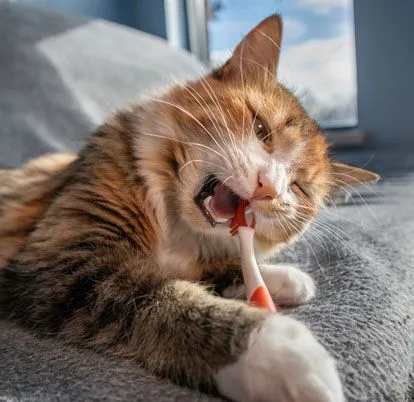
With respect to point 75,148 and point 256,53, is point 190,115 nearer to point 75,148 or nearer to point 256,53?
point 256,53

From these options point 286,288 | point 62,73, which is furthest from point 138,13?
point 286,288

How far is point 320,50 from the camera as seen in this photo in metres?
3.68

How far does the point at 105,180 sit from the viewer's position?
1071mm

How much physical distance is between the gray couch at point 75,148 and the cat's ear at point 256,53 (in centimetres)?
41

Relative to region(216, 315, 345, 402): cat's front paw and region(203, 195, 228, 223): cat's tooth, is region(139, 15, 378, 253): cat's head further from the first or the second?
region(216, 315, 345, 402): cat's front paw

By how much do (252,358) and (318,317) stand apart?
10.2 inches

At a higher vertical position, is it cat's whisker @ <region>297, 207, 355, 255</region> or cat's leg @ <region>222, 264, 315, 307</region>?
cat's whisker @ <region>297, 207, 355, 255</region>

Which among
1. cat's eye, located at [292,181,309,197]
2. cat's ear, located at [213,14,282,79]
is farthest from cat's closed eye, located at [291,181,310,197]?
cat's ear, located at [213,14,282,79]

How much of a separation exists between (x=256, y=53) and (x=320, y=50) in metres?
2.54

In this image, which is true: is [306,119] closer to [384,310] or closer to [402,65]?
[384,310]

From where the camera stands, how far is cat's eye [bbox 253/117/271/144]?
113 cm

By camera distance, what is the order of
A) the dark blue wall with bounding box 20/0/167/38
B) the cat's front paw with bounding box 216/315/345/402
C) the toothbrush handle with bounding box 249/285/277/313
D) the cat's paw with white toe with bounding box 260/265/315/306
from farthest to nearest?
the dark blue wall with bounding box 20/0/167/38 → the cat's paw with white toe with bounding box 260/265/315/306 → the toothbrush handle with bounding box 249/285/277/313 → the cat's front paw with bounding box 216/315/345/402

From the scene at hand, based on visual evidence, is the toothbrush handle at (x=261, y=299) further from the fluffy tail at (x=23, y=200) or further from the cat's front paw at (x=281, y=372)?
the fluffy tail at (x=23, y=200)

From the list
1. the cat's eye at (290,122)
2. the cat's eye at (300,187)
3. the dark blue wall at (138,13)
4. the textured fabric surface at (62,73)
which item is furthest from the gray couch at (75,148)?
the dark blue wall at (138,13)
